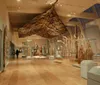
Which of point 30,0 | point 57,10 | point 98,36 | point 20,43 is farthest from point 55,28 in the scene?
point 20,43

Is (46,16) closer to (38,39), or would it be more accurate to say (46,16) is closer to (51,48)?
(51,48)

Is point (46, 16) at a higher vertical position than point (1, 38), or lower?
higher

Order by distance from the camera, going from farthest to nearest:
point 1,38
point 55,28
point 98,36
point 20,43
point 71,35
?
point 20,43 → point 71,35 → point 98,36 → point 55,28 → point 1,38

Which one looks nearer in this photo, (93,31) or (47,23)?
(47,23)

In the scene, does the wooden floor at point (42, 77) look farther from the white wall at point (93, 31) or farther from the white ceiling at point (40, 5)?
the white wall at point (93, 31)

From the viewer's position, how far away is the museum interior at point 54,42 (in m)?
5.92

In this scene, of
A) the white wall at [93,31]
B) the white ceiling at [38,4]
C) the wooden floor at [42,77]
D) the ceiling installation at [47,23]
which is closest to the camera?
the wooden floor at [42,77]

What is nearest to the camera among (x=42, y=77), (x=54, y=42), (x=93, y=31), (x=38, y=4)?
(x=42, y=77)

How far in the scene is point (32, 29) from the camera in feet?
46.4

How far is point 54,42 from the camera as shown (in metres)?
23.0

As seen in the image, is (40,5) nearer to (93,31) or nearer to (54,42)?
(93,31)

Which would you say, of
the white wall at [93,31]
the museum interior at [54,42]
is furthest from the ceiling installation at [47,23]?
the white wall at [93,31]

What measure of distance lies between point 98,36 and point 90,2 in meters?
7.90

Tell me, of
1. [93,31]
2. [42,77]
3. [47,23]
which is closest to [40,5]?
[47,23]
